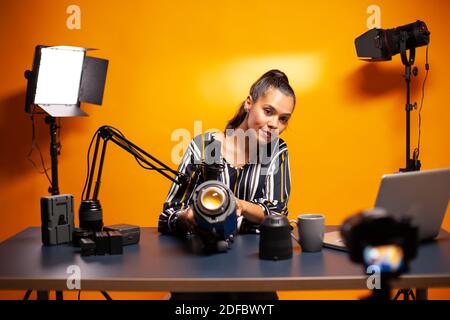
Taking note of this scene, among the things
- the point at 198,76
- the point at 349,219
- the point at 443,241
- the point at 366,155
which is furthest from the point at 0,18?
the point at 349,219

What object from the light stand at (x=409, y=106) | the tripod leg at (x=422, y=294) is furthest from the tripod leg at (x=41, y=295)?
the light stand at (x=409, y=106)

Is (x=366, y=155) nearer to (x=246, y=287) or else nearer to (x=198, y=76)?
(x=198, y=76)

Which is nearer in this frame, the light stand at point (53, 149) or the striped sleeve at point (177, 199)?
the striped sleeve at point (177, 199)

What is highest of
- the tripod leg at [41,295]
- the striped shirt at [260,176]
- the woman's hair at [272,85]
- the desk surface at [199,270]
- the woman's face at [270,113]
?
the woman's hair at [272,85]

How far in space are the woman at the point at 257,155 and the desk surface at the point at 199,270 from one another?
0.38 metres

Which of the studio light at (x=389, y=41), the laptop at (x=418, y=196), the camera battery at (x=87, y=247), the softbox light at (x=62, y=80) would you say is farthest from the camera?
the studio light at (x=389, y=41)

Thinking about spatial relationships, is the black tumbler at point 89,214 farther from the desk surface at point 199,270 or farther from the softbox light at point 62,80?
the softbox light at point 62,80

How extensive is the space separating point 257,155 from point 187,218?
0.52 m

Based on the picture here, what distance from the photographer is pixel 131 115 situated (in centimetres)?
280

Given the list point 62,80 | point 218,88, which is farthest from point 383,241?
point 218,88

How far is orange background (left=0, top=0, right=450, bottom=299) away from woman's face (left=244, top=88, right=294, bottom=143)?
3.09 ft

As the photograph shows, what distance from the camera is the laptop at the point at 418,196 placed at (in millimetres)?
1287

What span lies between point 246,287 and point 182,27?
1.96 m

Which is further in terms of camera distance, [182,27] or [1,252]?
[182,27]
